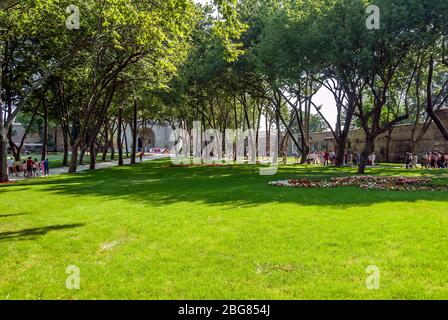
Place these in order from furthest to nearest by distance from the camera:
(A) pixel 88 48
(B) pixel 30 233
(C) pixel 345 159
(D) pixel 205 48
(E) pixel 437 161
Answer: (C) pixel 345 159 → (E) pixel 437 161 → (D) pixel 205 48 → (A) pixel 88 48 → (B) pixel 30 233

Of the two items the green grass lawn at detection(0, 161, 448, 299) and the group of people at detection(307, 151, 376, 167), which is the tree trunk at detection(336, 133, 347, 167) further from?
the green grass lawn at detection(0, 161, 448, 299)

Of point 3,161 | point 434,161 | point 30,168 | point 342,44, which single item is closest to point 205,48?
point 342,44

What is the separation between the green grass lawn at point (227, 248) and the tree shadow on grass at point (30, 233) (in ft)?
0.09

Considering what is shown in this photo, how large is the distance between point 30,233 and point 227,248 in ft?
16.7

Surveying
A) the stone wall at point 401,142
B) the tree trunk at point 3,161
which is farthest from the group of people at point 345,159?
the tree trunk at point 3,161

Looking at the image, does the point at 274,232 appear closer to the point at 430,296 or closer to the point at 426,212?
the point at 430,296

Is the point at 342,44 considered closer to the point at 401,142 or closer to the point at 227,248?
the point at 227,248

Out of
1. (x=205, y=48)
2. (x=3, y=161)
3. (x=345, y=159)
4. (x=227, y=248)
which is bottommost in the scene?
(x=227, y=248)

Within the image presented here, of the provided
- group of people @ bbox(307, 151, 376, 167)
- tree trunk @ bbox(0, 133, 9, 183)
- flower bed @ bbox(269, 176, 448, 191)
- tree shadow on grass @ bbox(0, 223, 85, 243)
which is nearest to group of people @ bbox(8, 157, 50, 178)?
tree trunk @ bbox(0, 133, 9, 183)

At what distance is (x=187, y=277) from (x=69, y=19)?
737 inches

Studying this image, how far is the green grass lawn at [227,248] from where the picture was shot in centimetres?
581

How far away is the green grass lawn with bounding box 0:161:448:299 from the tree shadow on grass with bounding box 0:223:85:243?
0.09 feet

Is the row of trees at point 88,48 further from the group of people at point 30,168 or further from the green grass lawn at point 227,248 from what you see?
the green grass lawn at point 227,248

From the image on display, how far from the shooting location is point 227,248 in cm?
786
